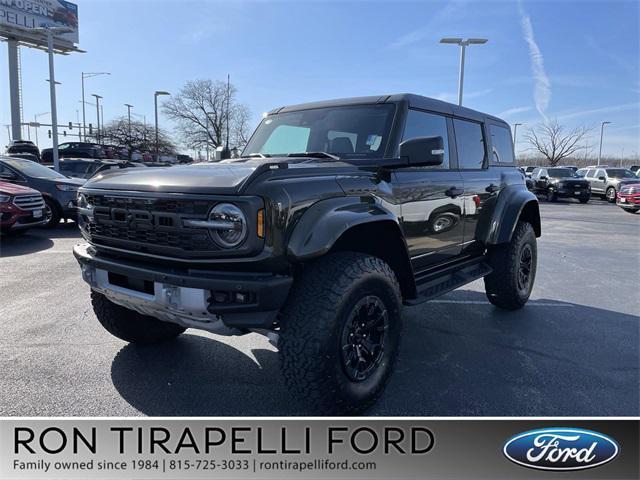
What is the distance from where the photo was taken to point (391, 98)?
3445 millimetres

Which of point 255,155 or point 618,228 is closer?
point 255,155

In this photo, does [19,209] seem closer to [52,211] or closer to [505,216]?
[52,211]

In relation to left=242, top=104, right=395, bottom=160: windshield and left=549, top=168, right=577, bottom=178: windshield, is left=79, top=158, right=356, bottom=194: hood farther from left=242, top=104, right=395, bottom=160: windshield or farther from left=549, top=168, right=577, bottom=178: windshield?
left=549, top=168, right=577, bottom=178: windshield

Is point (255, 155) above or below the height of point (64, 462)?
above

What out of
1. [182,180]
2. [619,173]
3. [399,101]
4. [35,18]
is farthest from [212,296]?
[35,18]

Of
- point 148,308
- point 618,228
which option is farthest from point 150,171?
point 618,228

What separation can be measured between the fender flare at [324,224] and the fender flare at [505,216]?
2016mm

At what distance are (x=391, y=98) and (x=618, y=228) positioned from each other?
→ 11.7 m

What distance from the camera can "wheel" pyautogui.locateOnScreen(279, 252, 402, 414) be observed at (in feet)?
7.68

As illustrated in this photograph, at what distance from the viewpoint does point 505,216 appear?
4488 millimetres

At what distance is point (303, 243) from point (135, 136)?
42.0 m

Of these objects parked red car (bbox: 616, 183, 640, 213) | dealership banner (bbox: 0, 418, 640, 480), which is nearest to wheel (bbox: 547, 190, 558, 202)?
parked red car (bbox: 616, 183, 640, 213)

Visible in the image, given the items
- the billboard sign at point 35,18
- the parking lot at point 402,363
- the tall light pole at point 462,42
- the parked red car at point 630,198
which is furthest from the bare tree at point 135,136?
the parking lot at point 402,363

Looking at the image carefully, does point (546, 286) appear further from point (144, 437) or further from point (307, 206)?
point (144, 437)
